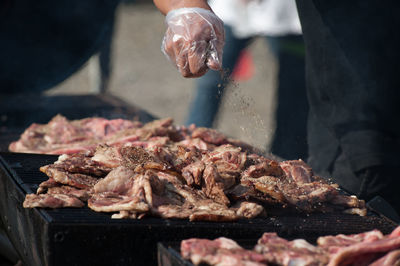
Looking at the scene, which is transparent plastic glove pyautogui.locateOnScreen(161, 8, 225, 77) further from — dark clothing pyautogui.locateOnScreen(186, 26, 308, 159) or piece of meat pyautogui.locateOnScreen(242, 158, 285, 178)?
dark clothing pyautogui.locateOnScreen(186, 26, 308, 159)

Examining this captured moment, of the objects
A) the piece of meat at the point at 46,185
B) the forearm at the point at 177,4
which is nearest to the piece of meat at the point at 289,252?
the piece of meat at the point at 46,185

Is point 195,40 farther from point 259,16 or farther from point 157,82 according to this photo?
point 157,82

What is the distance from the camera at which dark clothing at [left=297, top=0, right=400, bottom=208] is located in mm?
4359

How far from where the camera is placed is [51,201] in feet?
8.29

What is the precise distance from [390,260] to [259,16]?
16.2 feet

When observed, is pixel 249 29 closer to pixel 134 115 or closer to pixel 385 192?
pixel 134 115

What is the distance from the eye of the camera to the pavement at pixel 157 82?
9.77 m

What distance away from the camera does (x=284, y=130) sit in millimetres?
4973

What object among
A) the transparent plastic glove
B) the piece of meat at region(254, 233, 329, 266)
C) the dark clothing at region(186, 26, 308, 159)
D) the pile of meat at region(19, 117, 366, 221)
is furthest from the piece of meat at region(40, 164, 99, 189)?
the dark clothing at region(186, 26, 308, 159)

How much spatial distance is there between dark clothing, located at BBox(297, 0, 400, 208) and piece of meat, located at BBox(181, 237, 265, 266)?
8.74ft

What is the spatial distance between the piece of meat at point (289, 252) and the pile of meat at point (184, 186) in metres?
0.36

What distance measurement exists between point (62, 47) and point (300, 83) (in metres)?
3.14

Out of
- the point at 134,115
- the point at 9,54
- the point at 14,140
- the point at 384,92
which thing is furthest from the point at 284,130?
the point at 9,54

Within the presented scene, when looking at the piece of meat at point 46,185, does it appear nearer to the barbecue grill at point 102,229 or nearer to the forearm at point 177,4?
the barbecue grill at point 102,229
